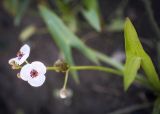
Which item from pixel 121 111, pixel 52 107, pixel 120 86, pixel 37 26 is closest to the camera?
pixel 121 111

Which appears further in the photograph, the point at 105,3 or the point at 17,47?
the point at 17,47

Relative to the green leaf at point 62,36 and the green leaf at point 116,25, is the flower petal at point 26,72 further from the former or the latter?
the green leaf at point 116,25

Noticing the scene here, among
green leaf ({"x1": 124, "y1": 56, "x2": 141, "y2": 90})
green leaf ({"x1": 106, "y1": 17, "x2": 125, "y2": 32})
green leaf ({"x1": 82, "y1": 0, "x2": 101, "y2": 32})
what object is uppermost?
green leaf ({"x1": 106, "y1": 17, "x2": 125, "y2": 32})

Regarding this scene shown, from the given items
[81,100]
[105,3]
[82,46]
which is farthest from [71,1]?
[81,100]

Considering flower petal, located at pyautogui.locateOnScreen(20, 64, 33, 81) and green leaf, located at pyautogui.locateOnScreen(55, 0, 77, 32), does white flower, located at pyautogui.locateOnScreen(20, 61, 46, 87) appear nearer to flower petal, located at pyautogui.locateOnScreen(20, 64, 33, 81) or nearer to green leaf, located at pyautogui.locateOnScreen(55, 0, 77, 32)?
flower petal, located at pyautogui.locateOnScreen(20, 64, 33, 81)

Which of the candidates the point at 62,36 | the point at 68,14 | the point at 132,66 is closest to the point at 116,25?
the point at 68,14

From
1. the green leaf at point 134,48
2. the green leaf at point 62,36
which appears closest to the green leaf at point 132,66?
the green leaf at point 134,48

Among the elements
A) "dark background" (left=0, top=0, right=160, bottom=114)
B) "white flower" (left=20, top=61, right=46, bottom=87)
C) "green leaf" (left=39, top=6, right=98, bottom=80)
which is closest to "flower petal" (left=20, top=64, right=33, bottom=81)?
"white flower" (left=20, top=61, right=46, bottom=87)

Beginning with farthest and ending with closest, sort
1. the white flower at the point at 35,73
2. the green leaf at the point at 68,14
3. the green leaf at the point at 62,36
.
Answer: the green leaf at the point at 68,14
the green leaf at the point at 62,36
the white flower at the point at 35,73

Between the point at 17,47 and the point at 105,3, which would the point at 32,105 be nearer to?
the point at 17,47

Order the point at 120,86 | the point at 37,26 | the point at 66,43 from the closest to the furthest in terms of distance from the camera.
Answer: the point at 66,43, the point at 120,86, the point at 37,26

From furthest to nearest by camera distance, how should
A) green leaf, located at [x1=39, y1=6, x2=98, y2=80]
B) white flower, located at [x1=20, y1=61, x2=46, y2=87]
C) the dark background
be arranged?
1. the dark background
2. green leaf, located at [x1=39, y1=6, x2=98, y2=80]
3. white flower, located at [x1=20, y1=61, x2=46, y2=87]
